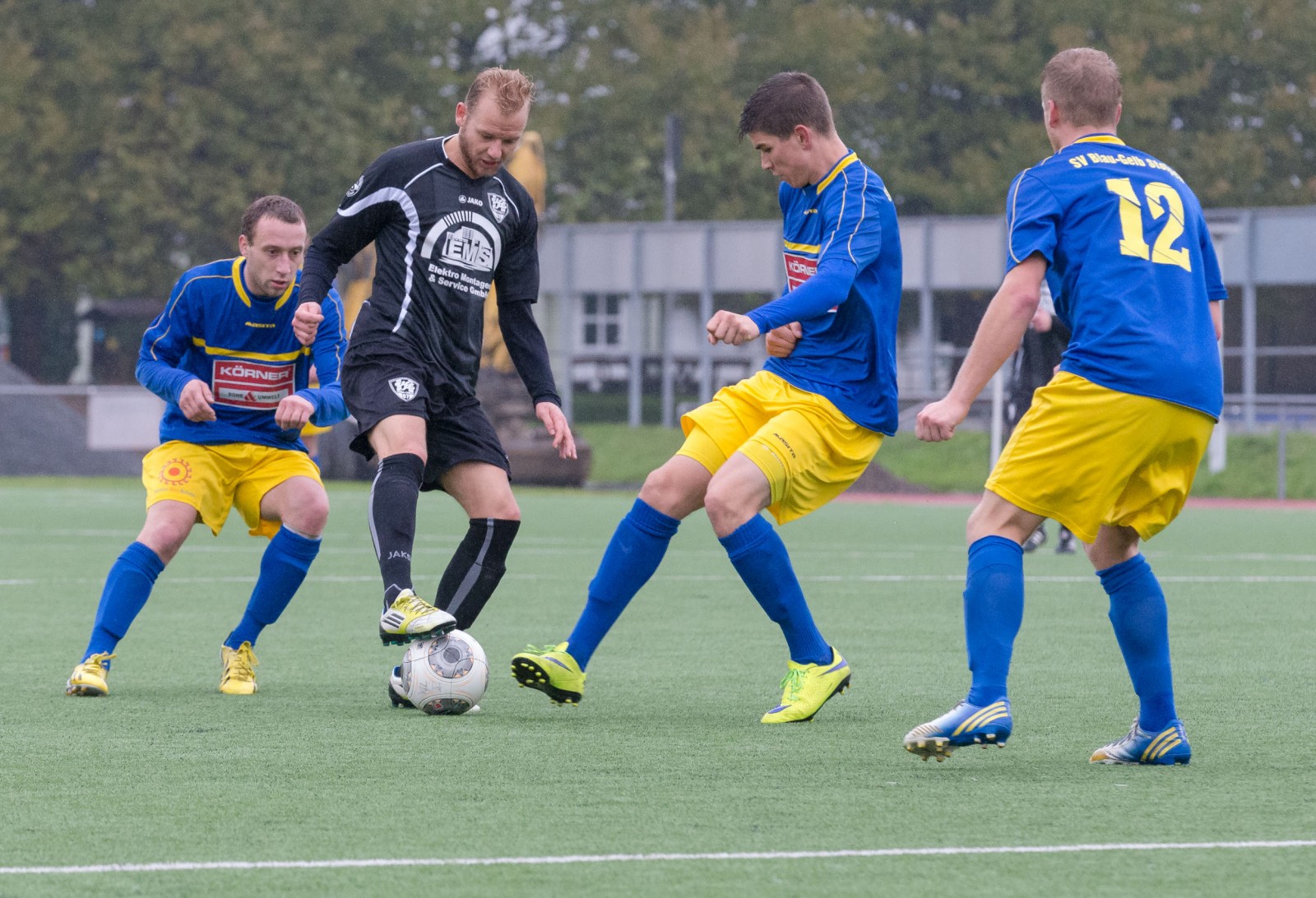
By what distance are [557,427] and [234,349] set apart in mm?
1329

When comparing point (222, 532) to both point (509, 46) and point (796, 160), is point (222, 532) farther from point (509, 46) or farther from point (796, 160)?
point (509, 46)

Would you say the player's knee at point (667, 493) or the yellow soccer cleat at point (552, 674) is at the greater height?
the player's knee at point (667, 493)

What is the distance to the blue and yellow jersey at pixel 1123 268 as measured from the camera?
4.95 m

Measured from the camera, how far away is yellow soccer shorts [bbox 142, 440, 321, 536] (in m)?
6.93

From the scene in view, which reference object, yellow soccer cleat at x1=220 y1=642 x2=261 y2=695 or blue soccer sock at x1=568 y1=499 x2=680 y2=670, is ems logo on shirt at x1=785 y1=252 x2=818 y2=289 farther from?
yellow soccer cleat at x1=220 y1=642 x2=261 y2=695

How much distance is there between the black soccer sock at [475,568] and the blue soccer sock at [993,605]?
1.89m

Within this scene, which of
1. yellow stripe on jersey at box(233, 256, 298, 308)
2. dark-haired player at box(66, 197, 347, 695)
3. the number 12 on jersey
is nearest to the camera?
the number 12 on jersey

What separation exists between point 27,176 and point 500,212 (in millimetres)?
34892

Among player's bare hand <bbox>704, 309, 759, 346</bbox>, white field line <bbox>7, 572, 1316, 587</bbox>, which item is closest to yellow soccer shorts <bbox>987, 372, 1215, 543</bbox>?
player's bare hand <bbox>704, 309, 759, 346</bbox>

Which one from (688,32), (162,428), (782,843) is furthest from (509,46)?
(782,843)

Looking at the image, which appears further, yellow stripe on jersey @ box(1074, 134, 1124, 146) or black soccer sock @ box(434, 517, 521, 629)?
black soccer sock @ box(434, 517, 521, 629)

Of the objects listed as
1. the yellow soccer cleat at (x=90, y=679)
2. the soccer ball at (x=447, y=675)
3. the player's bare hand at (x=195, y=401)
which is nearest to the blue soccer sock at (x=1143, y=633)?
the soccer ball at (x=447, y=675)

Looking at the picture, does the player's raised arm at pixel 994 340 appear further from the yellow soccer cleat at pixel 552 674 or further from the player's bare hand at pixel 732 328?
the yellow soccer cleat at pixel 552 674

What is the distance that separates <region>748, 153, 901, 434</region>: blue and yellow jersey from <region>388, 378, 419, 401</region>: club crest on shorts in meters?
1.16
